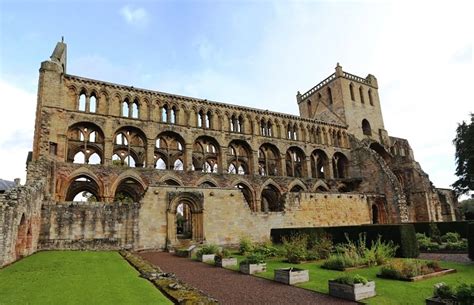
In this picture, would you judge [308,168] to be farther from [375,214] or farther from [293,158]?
Result: [375,214]

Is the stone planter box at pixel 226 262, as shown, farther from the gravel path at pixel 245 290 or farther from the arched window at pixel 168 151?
the arched window at pixel 168 151

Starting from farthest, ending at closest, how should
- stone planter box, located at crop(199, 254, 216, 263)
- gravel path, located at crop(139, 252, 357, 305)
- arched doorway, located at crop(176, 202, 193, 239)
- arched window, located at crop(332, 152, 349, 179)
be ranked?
arched window, located at crop(332, 152, 349, 179) < arched doorway, located at crop(176, 202, 193, 239) < stone planter box, located at crop(199, 254, 216, 263) < gravel path, located at crop(139, 252, 357, 305)

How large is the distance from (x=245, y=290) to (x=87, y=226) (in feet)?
43.8

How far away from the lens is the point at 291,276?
8906 mm

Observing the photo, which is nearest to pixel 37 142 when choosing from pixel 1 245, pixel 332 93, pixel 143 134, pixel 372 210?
pixel 143 134

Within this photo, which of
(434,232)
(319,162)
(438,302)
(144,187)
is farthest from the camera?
(319,162)

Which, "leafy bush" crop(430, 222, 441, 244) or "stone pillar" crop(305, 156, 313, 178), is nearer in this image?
"leafy bush" crop(430, 222, 441, 244)

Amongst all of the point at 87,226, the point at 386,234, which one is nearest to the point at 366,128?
the point at 386,234

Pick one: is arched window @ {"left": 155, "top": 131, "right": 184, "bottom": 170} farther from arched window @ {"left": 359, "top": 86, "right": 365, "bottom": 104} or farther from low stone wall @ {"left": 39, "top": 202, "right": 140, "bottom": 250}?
arched window @ {"left": 359, "top": 86, "right": 365, "bottom": 104}

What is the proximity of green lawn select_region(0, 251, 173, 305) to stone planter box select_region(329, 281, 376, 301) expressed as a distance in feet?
12.8

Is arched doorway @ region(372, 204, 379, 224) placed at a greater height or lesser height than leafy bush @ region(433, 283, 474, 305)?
greater

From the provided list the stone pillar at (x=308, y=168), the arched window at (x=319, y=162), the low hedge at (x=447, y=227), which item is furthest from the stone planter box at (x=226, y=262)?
the arched window at (x=319, y=162)

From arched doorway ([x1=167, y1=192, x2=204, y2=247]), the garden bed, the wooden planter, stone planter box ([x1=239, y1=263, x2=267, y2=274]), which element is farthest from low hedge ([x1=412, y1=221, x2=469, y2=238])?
stone planter box ([x1=239, y1=263, x2=267, y2=274])

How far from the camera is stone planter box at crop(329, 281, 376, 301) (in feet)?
22.9
